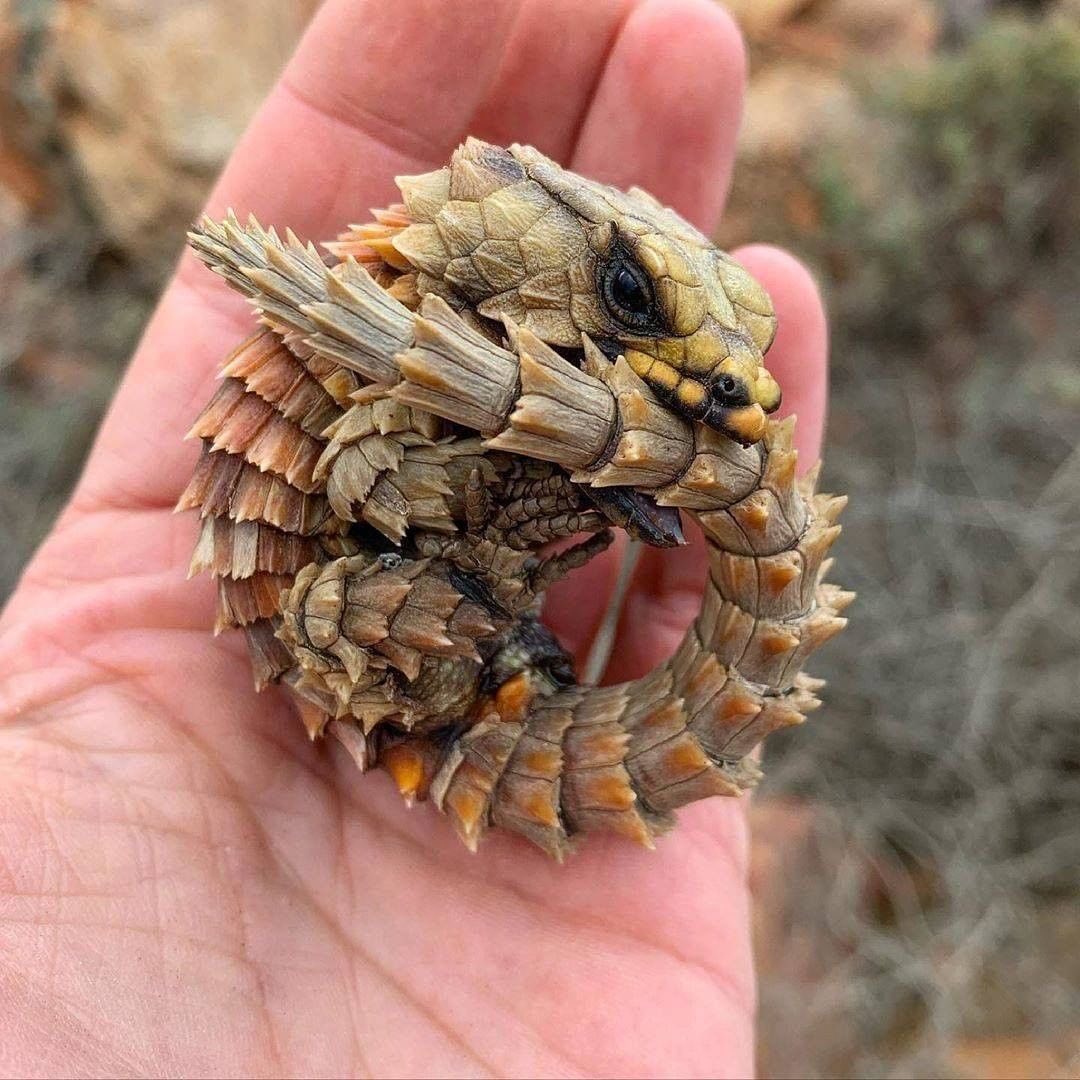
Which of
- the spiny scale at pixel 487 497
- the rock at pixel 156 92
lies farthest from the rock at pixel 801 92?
the spiny scale at pixel 487 497

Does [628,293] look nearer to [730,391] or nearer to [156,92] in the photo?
[730,391]

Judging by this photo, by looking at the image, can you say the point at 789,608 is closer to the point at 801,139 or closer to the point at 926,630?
the point at 926,630

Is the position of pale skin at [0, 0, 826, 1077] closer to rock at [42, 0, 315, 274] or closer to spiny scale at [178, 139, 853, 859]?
spiny scale at [178, 139, 853, 859]

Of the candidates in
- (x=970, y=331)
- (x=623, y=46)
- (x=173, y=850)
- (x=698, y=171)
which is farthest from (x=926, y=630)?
(x=173, y=850)

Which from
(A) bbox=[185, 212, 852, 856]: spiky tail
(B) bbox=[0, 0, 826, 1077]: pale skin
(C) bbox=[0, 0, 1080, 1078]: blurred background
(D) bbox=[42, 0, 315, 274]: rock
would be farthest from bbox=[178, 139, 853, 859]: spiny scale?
(D) bbox=[42, 0, 315, 274]: rock

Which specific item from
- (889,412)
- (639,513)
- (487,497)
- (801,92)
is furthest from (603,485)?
(801,92)

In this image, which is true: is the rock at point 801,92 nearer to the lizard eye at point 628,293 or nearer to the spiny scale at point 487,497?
the spiny scale at point 487,497
